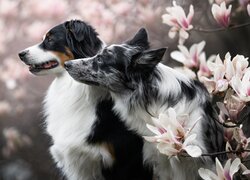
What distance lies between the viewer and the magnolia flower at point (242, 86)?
1.88 metres

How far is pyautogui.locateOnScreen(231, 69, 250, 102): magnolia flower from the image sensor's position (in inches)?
74.0

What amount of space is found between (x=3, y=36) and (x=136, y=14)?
83 centimetres

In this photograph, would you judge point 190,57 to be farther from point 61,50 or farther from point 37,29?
point 37,29

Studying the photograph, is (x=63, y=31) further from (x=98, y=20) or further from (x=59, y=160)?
(x=98, y=20)

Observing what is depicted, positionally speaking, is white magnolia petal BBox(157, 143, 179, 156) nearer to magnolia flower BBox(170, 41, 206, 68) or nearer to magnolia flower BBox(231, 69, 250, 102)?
magnolia flower BBox(231, 69, 250, 102)

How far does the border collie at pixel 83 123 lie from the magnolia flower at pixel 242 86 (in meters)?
0.55

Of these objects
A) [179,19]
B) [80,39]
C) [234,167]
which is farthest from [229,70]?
[80,39]

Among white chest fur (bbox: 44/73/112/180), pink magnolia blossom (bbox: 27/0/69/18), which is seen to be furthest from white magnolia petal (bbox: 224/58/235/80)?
pink magnolia blossom (bbox: 27/0/69/18)

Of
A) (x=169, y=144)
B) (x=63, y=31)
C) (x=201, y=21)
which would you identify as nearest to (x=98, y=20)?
(x=201, y=21)

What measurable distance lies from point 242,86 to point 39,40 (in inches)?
74.6

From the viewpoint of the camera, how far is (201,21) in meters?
3.47

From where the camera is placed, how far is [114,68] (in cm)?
227

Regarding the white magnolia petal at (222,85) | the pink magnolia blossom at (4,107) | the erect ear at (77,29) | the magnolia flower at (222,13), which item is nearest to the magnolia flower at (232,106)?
the white magnolia petal at (222,85)

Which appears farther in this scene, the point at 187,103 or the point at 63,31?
the point at 63,31
